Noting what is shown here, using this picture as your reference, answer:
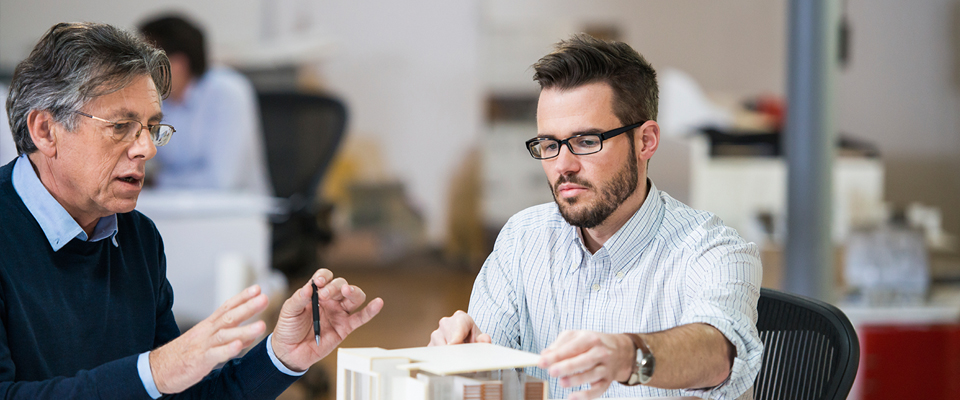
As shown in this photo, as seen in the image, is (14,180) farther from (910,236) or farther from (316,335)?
(910,236)

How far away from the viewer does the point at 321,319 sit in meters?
1.17

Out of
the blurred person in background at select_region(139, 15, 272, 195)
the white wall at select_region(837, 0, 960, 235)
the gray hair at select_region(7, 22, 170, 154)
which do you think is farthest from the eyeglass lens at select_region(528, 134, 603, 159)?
the white wall at select_region(837, 0, 960, 235)

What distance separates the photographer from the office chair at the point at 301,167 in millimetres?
3287

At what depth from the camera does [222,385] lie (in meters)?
1.26

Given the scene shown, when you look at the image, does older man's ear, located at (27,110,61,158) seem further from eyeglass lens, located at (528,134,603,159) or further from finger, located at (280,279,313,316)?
eyeglass lens, located at (528,134,603,159)

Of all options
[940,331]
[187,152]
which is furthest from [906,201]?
[187,152]

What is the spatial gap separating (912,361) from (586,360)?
2096mm

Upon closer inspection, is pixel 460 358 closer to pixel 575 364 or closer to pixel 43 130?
pixel 575 364

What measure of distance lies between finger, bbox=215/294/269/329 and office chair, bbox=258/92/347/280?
7.05 ft

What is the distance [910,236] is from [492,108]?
11.3 feet

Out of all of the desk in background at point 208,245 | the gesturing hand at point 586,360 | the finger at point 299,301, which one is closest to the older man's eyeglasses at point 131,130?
the finger at point 299,301

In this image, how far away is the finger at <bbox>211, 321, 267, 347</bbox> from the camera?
2.99ft

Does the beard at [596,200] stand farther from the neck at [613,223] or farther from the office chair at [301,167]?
the office chair at [301,167]

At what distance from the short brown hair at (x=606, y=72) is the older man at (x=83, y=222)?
457mm
